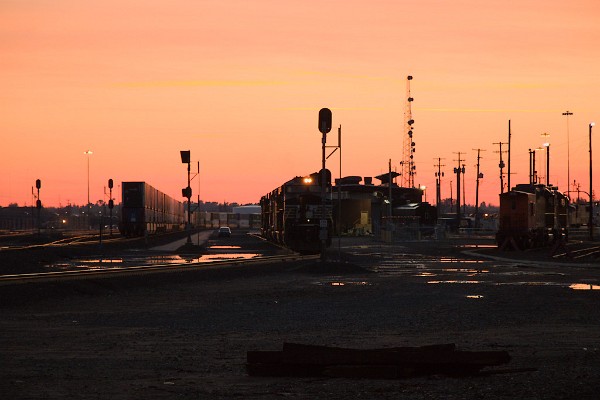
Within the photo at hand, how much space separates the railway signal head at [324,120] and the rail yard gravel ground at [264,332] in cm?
788

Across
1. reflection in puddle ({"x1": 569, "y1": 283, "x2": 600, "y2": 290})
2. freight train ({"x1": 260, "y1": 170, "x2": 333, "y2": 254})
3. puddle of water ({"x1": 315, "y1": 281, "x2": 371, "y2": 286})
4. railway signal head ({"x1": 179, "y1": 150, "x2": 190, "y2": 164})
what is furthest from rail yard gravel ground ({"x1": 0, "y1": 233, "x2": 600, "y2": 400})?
railway signal head ({"x1": 179, "y1": 150, "x2": 190, "y2": 164})

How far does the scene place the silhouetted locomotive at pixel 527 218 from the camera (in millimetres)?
66312

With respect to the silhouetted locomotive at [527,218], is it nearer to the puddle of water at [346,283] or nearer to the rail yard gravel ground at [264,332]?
the rail yard gravel ground at [264,332]

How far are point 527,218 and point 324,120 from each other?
3137cm

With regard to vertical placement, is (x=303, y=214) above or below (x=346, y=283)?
above

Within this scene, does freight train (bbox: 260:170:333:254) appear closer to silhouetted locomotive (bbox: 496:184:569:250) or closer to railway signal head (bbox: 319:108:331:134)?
railway signal head (bbox: 319:108:331:134)

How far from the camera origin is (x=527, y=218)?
66625 mm

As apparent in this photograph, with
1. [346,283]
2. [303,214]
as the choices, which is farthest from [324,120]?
[303,214]

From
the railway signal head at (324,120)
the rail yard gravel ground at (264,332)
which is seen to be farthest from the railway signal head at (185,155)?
the rail yard gravel ground at (264,332)

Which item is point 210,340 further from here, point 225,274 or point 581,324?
point 225,274

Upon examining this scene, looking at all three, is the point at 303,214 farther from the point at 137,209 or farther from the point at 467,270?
→ the point at 137,209

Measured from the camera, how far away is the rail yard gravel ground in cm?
1131

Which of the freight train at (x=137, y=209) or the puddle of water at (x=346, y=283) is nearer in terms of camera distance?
the puddle of water at (x=346, y=283)

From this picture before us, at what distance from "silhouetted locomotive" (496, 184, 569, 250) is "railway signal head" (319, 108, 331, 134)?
98.2 feet
